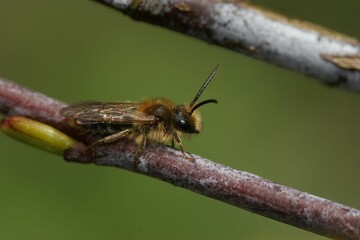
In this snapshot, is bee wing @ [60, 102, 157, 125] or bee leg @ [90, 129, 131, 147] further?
bee wing @ [60, 102, 157, 125]

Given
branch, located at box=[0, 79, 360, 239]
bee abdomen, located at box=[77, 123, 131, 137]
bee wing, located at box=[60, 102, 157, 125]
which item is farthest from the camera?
bee wing, located at box=[60, 102, 157, 125]

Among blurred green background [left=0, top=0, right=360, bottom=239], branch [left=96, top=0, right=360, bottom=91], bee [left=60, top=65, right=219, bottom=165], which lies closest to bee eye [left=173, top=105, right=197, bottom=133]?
bee [left=60, top=65, right=219, bottom=165]

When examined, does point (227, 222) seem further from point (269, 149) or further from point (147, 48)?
point (147, 48)

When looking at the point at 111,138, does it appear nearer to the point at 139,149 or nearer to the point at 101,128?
the point at 139,149

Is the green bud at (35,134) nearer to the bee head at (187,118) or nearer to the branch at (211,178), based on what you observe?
the branch at (211,178)

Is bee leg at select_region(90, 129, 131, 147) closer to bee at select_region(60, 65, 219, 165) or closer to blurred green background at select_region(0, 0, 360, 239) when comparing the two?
bee at select_region(60, 65, 219, 165)

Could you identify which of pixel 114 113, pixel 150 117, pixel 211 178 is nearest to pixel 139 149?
pixel 211 178

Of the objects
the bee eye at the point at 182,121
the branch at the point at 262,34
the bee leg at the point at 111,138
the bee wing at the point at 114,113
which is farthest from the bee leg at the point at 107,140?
the branch at the point at 262,34
